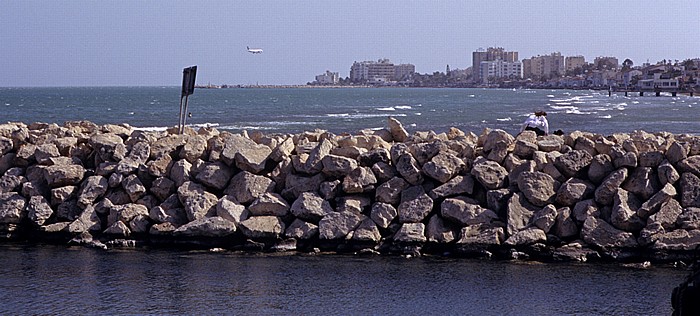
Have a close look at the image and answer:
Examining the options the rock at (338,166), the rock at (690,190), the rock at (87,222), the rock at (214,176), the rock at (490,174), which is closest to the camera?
the rock at (690,190)

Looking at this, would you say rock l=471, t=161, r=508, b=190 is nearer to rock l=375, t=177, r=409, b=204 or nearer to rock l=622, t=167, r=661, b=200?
rock l=375, t=177, r=409, b=204

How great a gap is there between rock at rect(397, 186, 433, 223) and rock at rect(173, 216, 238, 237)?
2266 millimetres

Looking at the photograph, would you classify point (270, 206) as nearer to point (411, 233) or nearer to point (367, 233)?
point (367, 233)

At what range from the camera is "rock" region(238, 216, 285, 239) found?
13.1m

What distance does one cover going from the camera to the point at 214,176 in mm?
13875

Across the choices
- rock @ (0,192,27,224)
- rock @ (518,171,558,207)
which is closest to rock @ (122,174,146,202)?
rock @ (0,192,27,224)

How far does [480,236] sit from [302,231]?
235 cm

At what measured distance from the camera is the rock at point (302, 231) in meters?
13.0

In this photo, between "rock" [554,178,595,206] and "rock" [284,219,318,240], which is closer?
"rock" [554,178,595,206]

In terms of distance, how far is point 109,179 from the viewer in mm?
14148

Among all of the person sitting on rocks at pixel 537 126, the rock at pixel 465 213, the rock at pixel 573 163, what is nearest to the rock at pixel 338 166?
the rock at pixel 465 213

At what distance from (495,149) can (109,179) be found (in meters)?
5.52

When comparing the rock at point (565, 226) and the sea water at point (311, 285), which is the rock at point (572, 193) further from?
the sea water at point (311, 285)

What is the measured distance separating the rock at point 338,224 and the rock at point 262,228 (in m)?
0.58
